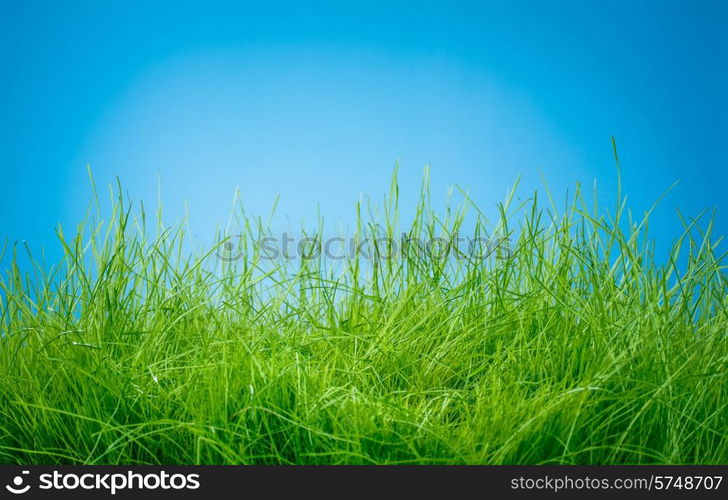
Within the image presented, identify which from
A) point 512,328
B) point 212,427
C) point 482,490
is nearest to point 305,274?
point 512,328

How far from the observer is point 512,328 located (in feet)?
3.77

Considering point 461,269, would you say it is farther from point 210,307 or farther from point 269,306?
point 210,307

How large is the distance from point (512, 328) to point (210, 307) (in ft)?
1.81

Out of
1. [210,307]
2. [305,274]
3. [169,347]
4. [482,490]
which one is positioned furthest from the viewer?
[305,274]

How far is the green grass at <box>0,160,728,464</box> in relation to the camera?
0.85 m

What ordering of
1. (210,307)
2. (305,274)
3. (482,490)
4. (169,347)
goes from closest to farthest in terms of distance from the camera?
(482,490) < (169,347) < (210,307) < (305,274)

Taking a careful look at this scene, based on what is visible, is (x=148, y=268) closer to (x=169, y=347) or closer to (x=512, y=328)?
(x=169, y=347)

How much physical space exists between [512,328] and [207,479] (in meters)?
0.59

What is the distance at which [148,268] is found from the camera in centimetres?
133

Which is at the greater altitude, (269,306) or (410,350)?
(269,306)

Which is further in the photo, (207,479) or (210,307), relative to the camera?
(210,307)

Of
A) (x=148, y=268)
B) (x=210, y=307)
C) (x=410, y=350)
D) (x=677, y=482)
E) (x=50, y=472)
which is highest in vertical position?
(x=148, y=268)

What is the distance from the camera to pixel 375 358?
43.3 inches

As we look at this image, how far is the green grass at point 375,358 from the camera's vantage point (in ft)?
2.79
